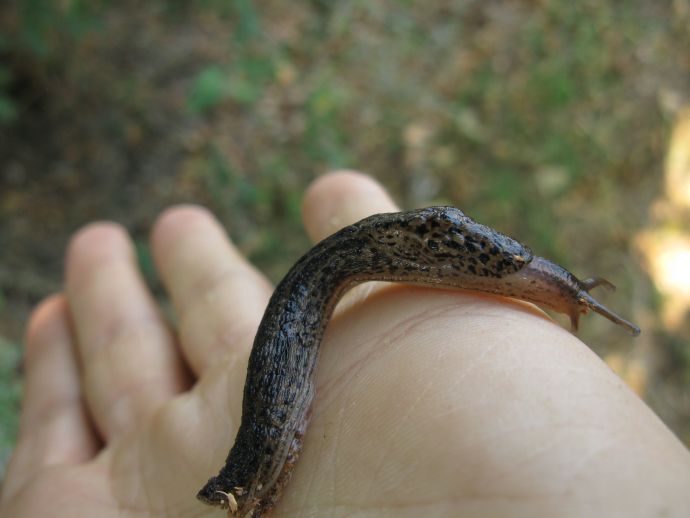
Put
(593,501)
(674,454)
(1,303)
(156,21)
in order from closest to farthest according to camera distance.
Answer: (593,501)
(674,454)
(1,303)
(156,21)

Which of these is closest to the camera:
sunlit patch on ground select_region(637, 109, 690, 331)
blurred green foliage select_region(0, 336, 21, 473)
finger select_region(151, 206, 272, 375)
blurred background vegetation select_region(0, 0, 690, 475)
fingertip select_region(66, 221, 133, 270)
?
finger select_region(151, 206, 272, 375)

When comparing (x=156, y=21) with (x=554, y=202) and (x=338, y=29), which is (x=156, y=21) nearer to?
(x=338, y=29)

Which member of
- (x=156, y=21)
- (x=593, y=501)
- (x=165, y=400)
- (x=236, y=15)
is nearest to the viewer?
(x=593, y=501)

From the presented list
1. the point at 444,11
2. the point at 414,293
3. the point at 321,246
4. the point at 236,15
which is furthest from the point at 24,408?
the point at 444,11

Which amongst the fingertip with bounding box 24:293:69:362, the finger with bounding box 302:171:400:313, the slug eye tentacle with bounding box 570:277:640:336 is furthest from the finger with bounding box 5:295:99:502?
the slug eye tentacle with bounding box 570:277:640:336

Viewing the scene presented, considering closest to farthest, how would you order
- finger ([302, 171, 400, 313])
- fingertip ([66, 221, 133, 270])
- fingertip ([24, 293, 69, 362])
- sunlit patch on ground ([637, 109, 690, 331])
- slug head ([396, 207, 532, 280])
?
slug head ([396, 207, 532, 280])
finger ([302, 171, 400, 313])
fingertip ([24, 293, 69, 362])
fingertip ([66, 221, 133, 270])
sunlit patch on ground ([637, 109, 690, 331])

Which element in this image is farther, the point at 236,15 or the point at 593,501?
the point at 236,15

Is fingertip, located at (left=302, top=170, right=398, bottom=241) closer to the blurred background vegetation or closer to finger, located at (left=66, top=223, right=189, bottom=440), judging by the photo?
finger, located at (left=66, top=223, right=189, bottom=440)

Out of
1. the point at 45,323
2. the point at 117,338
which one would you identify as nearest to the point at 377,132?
the point at 117,338

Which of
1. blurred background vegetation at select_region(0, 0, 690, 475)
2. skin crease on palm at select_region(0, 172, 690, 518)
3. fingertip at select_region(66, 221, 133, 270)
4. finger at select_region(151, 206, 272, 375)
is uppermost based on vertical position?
blurred background vegetation at select_region(0, 0, 690, 475)
